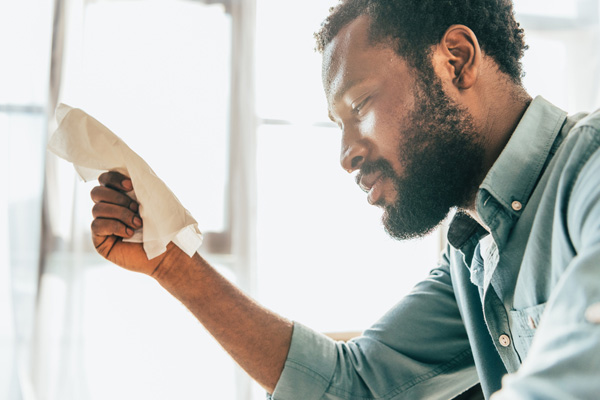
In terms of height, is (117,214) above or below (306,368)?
above

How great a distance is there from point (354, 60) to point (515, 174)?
0.32 m

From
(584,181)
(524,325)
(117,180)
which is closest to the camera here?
(584,181)

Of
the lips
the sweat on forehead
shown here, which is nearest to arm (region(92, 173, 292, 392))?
the lips

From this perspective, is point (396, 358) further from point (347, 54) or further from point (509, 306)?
point (347, 54)

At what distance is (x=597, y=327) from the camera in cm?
43

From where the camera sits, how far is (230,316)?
925mm

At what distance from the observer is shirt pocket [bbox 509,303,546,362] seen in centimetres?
72

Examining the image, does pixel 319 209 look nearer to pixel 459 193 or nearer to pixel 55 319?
pixel 55 319

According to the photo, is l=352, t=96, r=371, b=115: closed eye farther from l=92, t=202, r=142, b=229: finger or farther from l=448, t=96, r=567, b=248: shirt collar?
l=92, t=202, r=142, b=229: finger

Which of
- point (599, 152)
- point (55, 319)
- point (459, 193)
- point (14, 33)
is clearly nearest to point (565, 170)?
point (599, 152)

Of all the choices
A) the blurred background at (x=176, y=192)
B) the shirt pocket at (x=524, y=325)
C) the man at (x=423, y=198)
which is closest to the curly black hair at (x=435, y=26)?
the man at (x=423, y=198)

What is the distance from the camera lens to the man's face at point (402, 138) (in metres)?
0.88

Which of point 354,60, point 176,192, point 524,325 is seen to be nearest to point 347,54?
point 354,60

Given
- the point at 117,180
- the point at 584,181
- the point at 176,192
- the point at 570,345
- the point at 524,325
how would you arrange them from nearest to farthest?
the point at 570,345
the point at 584,181
the point at 524,325
the point at 117,180
the point at 176,192
